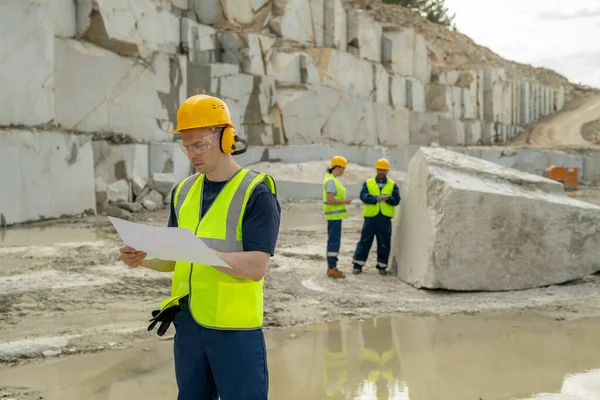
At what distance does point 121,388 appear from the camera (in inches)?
159

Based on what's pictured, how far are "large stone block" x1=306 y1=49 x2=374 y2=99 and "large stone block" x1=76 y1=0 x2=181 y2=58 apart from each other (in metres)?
5.93

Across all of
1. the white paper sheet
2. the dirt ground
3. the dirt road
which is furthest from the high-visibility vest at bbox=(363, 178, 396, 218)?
the dirt road

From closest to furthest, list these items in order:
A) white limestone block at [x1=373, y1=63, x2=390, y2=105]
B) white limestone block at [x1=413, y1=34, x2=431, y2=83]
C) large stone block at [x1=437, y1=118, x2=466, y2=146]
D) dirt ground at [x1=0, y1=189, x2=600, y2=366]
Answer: dirt ground at [x1=0, y1=189, x2=600, y2=366] → white limestone block at [x1=373, y1=63, x2=390, y2=105] → white limestone block at [x1=413, y1=34, x2=431, y2=83] → large stone block at [x1=437, y1=118, x2=466, y2=146]

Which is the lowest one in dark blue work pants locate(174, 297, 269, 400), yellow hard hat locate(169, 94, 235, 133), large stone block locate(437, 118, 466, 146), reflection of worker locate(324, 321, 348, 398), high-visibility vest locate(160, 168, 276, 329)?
reflection of worker locate(324, 321, 348, 398)

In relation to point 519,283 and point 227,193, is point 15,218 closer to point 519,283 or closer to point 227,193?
point 519,283

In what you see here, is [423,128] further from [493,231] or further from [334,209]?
[493,231]

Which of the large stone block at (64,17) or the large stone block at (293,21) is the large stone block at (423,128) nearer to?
the large stone block at (293,21)

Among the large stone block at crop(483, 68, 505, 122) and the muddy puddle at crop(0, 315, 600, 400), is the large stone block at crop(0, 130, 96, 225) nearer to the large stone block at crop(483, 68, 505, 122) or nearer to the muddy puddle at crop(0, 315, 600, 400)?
the muddy puddle at crop(0, 315, 600, 400)

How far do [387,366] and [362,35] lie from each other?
2122 centimetres

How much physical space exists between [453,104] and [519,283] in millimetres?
23382

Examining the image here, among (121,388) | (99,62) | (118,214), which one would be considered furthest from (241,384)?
(99,62)

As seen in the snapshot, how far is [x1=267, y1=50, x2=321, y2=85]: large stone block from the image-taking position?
1962 centimetres

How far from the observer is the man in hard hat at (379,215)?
759cm

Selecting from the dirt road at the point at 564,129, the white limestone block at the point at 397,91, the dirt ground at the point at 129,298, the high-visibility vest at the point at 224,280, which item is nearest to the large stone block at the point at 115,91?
the dirt ground at the point at 129,298
